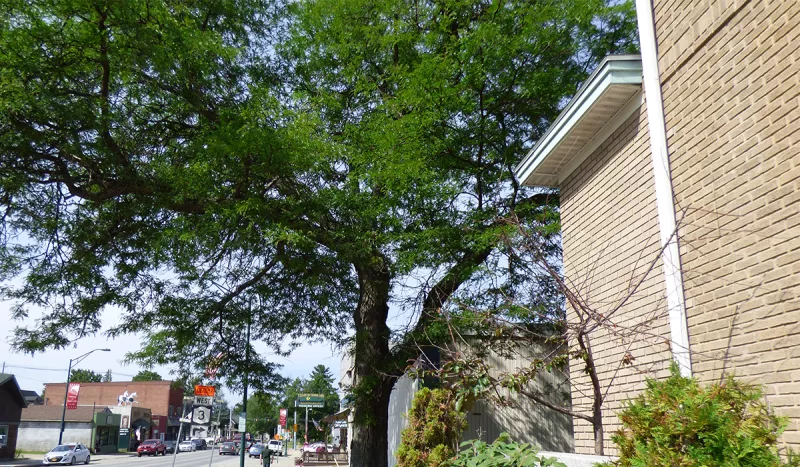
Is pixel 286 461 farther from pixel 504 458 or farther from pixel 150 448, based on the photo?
pixel 504 458

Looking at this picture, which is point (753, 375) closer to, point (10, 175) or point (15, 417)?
point (10, 175)

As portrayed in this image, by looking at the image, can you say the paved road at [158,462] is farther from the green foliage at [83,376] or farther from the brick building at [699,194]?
the green foliage at [83,376]

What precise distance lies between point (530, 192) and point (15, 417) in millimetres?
45851

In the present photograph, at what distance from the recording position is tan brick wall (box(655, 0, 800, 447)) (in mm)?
4820

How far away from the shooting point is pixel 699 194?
5.95m

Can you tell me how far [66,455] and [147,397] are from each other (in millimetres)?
46872

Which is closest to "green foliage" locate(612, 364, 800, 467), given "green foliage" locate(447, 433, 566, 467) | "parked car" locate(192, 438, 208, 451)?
"green foliage" locate(447, 433, 566, 467)

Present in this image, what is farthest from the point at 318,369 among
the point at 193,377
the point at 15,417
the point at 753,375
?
the point at 753,375

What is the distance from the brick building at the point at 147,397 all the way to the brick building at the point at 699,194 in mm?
86339

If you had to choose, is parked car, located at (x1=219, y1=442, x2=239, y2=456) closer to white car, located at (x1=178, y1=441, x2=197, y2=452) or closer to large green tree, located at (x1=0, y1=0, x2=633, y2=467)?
white car, located at (x1=178, y1=441, x2=197, y2=452)

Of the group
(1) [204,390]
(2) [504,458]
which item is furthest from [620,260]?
(1) [204,390]

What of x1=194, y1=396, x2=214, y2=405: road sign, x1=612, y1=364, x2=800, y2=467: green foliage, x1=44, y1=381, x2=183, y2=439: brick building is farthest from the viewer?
x1=44, y1=381, x2=183, y2=439: brick building

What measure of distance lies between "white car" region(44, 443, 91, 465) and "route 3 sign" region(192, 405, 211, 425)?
2553 cm

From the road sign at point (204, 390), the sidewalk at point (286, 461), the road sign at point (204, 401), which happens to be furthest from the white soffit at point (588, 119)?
the sidewalk at point (286, 461)
